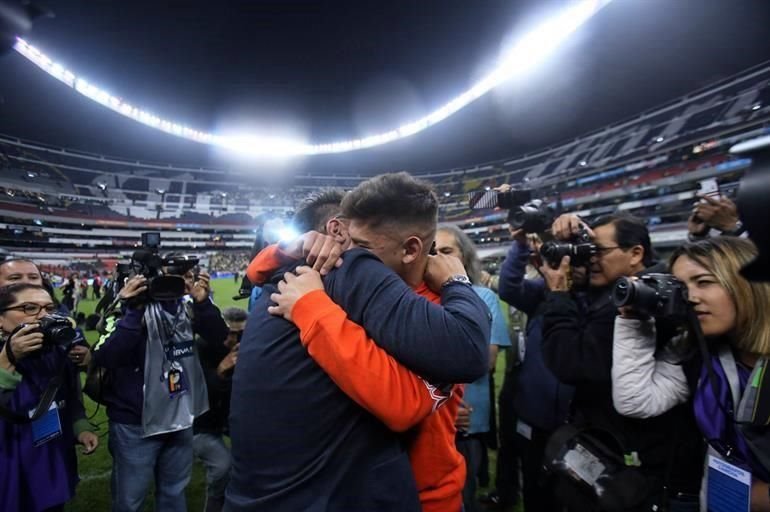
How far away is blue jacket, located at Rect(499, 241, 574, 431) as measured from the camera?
7.41 ft

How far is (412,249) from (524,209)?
50.2 inches

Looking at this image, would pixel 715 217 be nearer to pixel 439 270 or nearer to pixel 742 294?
pixel 742 294

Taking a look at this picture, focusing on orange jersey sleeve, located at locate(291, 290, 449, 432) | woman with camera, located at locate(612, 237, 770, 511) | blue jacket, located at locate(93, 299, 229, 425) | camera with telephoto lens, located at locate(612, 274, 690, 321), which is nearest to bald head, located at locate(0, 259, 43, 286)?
blue jacket, located at locate(93, 299, 229, 425)

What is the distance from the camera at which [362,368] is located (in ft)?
2.72

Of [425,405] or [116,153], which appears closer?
[425,405]

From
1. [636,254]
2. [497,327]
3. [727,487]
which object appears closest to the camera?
[727,487]

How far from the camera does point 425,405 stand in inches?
34.9

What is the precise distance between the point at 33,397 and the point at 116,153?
46519 mm

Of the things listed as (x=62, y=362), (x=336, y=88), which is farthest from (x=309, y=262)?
(x=336, y=88)

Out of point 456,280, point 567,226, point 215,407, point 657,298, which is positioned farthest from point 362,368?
point 215,407

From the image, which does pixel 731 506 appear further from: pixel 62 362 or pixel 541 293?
pixel 62 362

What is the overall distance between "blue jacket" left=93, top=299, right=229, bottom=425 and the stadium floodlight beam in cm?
2252

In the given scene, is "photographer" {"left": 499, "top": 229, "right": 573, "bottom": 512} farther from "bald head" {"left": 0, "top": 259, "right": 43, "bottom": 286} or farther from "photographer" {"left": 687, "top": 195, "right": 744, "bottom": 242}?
"bald head" {"left": 0, "top": 259, "right": 43, "bottom": 286}

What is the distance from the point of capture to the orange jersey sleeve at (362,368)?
83cm
